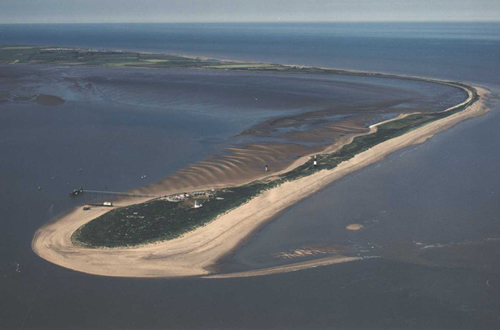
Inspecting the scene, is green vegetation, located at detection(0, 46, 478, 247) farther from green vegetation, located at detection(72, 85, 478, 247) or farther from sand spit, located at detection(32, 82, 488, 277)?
sand spit, located at detection(32, 82, 488, 277)

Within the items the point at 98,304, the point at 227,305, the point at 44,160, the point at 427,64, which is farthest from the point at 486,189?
the point at 427,64

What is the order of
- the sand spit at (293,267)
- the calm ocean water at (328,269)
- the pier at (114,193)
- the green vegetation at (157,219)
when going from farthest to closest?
the pier at (114,193), the green vegetation at (157,219), the sand spit at (293,267), the calm ocean water at (328,269)

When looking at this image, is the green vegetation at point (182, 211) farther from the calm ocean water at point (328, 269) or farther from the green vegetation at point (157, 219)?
the calm ocean water at point (328, 269)

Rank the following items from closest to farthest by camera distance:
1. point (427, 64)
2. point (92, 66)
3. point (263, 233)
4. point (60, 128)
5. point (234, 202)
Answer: point (263, 233), point (234, 202), point (60, 128), point (92, 66), point (427, 64)

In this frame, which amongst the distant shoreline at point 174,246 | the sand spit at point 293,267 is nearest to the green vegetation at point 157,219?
the distant shoreline at point 174,246

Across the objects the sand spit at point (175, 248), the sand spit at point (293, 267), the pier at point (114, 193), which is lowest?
the sand spit at point (293, 267)

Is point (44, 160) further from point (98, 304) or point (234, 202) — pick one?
point (98, 304)

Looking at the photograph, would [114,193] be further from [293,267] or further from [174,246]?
[293,267]

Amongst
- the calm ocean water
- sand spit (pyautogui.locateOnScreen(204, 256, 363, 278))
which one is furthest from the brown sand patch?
sand spit (pyautogui.locateOnScreen(204, 256, 363, 278))

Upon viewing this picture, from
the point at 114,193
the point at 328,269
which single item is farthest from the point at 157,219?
the point at 328,269
